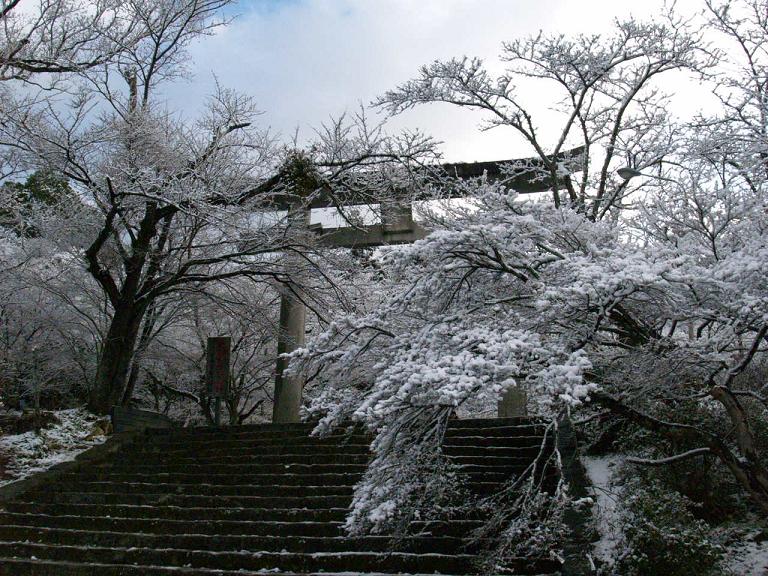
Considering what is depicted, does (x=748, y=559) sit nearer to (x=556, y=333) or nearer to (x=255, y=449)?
(x=556, y=333)

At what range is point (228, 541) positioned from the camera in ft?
26.3

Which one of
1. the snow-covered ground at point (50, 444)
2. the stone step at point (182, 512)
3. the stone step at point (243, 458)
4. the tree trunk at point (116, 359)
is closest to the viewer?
the stone step at point (182, 512)

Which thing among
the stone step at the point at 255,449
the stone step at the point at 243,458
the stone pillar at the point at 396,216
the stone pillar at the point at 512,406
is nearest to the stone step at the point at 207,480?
the stone step at the point at 243,458

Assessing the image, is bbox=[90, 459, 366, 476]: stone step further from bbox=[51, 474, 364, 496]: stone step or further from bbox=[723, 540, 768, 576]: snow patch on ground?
bbox=[723, 540, 768, 576]: snow patch on ground

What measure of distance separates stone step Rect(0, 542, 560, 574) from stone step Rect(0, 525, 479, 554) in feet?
0.52

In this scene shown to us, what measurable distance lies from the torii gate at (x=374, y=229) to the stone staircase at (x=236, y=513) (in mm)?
3555

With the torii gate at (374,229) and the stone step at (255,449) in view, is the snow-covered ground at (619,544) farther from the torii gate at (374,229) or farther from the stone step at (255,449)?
the torii gate at (374,229)

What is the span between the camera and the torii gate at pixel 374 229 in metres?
14.3

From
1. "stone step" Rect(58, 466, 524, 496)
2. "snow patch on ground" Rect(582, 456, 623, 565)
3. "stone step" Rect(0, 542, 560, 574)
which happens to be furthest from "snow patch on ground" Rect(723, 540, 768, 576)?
"stone step" Rect(58, 466, 524, 496)

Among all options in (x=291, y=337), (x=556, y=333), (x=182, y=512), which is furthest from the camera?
(x=291, y=337)

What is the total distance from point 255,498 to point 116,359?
6538mm

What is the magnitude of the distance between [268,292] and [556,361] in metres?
15.2

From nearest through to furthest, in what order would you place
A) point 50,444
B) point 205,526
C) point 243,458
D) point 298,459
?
1. point 205,526
2. point 298,459
3. point 243,458
4. point 50,444

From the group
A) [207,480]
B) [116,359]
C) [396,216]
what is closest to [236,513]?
[207,480]
